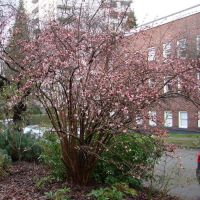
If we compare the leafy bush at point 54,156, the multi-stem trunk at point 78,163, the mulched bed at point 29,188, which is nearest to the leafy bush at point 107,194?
the mulched bed at point 29,188

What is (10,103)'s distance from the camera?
27.7 feet

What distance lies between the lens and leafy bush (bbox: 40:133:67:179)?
8.28m

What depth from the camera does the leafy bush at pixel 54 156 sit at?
27.2ft

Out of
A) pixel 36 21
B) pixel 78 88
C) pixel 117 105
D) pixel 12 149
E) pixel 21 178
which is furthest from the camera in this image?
pixel 36 21

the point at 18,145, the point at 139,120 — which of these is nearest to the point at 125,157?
the point at 139,120

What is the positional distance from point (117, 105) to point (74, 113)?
3.91ft

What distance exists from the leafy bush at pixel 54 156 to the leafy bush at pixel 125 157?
71 centimetres

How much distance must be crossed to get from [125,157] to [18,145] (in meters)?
4.71

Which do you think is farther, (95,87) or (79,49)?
(79,49)

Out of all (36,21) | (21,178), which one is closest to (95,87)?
(21,178)

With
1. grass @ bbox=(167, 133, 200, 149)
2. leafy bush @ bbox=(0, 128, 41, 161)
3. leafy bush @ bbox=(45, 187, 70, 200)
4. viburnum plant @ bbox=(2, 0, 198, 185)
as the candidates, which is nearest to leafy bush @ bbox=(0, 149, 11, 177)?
leafy bush @ bbox=(0, 128, 41, 161)

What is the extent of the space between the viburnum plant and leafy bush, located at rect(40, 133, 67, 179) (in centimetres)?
33

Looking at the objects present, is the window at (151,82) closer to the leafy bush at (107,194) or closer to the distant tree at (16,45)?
the leafy bush at (107,194)

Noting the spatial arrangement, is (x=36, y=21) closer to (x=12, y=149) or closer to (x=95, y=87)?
(x=12, y=149)
